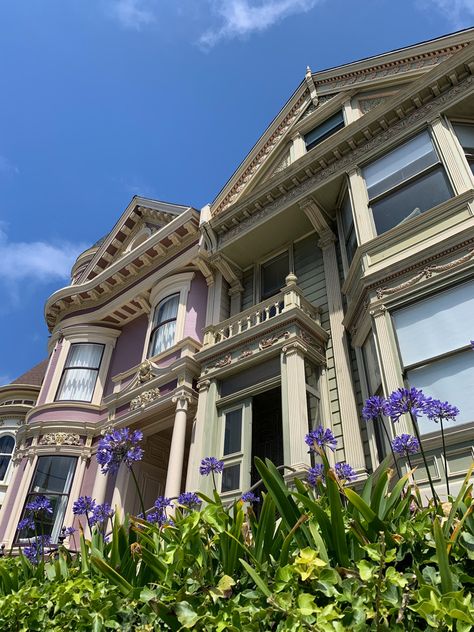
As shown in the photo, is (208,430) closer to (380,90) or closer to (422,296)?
(422,296)

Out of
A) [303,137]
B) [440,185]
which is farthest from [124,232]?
[440,185]

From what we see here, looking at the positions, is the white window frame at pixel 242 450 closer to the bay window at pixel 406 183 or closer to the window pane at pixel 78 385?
the bay window at pixel 406 183

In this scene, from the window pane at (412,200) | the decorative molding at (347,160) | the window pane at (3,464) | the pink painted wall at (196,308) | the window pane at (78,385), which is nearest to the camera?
the window pane at (412,200)

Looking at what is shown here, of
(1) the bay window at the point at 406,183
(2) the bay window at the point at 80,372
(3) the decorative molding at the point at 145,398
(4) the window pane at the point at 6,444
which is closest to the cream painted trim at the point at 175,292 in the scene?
(3) the decorative molding at the point at 145,398

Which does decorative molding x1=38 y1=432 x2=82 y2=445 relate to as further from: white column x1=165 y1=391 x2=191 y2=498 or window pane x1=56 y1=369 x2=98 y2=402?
white column x1=165 y1=391 x2=191 y2=498

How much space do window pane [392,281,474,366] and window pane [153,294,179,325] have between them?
23.9ft

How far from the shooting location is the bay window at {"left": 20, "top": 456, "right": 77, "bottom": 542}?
11.7 metres

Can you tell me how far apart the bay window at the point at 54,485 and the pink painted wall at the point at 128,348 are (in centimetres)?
233

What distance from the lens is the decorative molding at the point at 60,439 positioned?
13.1 meters

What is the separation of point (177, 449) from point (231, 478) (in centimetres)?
185

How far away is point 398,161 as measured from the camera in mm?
9391

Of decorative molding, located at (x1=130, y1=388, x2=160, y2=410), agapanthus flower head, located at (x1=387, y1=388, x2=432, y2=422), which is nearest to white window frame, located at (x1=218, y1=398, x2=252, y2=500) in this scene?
decorative molding, located at (x1=130, y1=388, x2=160, y2=410)

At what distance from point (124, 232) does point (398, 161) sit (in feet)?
35.9

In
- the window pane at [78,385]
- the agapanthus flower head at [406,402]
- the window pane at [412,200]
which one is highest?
the window pane at [412,200]
